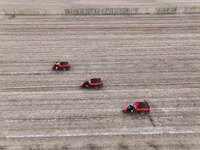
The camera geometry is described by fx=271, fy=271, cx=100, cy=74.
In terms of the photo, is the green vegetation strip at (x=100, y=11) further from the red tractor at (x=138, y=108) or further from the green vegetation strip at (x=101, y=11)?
the red tractor at (x=138, y=108)

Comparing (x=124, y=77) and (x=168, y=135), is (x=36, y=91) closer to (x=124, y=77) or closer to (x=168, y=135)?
(x=124, y=77)

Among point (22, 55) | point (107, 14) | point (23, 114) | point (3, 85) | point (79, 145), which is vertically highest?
point (107, 14)

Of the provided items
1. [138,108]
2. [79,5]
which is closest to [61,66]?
[138,108]

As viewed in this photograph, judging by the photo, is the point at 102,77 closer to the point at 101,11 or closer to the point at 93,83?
the point at 93,83

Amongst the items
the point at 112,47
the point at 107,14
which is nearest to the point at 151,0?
the point at 107,14

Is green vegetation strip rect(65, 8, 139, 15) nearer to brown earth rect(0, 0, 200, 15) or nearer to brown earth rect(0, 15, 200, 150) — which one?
brown earth rect(0, 0, 200, 15)

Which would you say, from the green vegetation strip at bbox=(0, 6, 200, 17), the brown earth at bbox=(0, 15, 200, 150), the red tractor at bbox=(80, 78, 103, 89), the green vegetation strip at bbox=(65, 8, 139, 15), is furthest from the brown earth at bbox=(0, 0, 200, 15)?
the red tractor at bbox=(80, 78, 103, 89)

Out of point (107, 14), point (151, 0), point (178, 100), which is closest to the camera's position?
point (178, 100)

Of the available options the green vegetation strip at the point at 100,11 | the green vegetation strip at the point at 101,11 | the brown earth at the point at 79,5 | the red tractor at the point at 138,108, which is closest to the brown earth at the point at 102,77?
the red tractor at the point at 138,108
